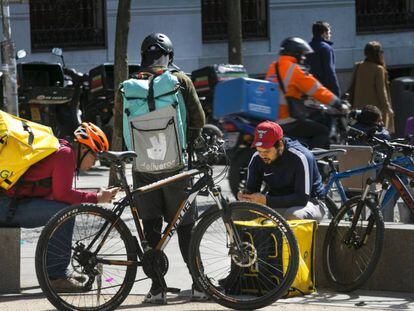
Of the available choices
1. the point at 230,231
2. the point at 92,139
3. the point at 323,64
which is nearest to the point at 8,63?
the point at 323,64

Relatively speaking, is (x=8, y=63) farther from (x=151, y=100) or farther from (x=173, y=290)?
(x=173, y=290)

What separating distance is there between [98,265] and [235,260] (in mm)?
821

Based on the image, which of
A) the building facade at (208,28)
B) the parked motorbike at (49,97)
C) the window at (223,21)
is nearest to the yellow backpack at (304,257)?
the parked motorbike at (49,97)

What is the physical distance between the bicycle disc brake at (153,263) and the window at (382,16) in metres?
16.5

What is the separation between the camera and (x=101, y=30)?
21359mm

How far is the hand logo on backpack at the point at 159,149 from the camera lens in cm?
725

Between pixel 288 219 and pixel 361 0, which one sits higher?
pixel 361 0

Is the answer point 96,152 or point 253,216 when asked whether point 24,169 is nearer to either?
point 96,152

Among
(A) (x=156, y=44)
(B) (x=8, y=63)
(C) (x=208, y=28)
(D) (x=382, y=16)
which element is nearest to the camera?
(A) (x=156, y=44)

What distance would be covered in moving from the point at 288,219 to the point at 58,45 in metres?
14.2

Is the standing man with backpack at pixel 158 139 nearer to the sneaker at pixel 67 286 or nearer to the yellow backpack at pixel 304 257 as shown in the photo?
the sneaker at pixel 67 286

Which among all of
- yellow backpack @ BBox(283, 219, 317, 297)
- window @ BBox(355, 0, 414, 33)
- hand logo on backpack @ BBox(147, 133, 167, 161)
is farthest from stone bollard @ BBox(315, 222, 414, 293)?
window @ BBox(355, 0, 414, 33)

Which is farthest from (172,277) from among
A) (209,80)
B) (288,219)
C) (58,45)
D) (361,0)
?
(361,0)

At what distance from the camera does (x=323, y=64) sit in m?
12.2
